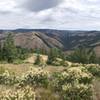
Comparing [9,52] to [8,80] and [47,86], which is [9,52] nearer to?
[8,80]

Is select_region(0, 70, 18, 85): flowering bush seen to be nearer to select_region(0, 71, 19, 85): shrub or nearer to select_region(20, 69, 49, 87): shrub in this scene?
select_region(0, 71, 19, 85): shrub

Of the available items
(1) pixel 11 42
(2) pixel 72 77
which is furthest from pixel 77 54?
(2) pixel 72 77

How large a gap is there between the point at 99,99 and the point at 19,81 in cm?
554

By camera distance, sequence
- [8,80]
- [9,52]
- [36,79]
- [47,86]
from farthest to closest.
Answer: [9,52], [8,80], [36,79], [47,86]

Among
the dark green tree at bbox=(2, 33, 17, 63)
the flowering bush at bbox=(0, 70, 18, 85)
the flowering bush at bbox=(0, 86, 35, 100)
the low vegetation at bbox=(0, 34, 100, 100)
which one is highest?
the flowering bush at bbox=(0, 86, 35, 100)

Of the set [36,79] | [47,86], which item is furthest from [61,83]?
[36,79]

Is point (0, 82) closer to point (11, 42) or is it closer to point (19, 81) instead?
point (19, 81)

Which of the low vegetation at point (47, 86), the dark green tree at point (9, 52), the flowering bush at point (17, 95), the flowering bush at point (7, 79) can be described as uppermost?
the flowering bush at point (17, 95)

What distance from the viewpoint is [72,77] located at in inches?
813

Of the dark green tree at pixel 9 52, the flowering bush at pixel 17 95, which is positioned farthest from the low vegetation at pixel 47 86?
the dark green tree at pixel 9 52

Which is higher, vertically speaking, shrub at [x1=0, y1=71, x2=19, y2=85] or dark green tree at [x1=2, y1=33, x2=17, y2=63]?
shrub at [x1=0, y1=71, x2=19, y2=85]

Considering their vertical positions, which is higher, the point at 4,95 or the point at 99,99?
the point at 4,95

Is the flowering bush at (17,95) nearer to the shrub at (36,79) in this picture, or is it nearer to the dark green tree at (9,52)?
the shrub at (36,79)

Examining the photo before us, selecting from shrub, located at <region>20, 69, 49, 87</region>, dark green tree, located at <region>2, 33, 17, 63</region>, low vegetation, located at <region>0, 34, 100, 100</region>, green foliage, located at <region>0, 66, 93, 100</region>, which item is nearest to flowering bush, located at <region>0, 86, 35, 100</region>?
low vegetation, located at <region>0, 34, 100, 100</region>
